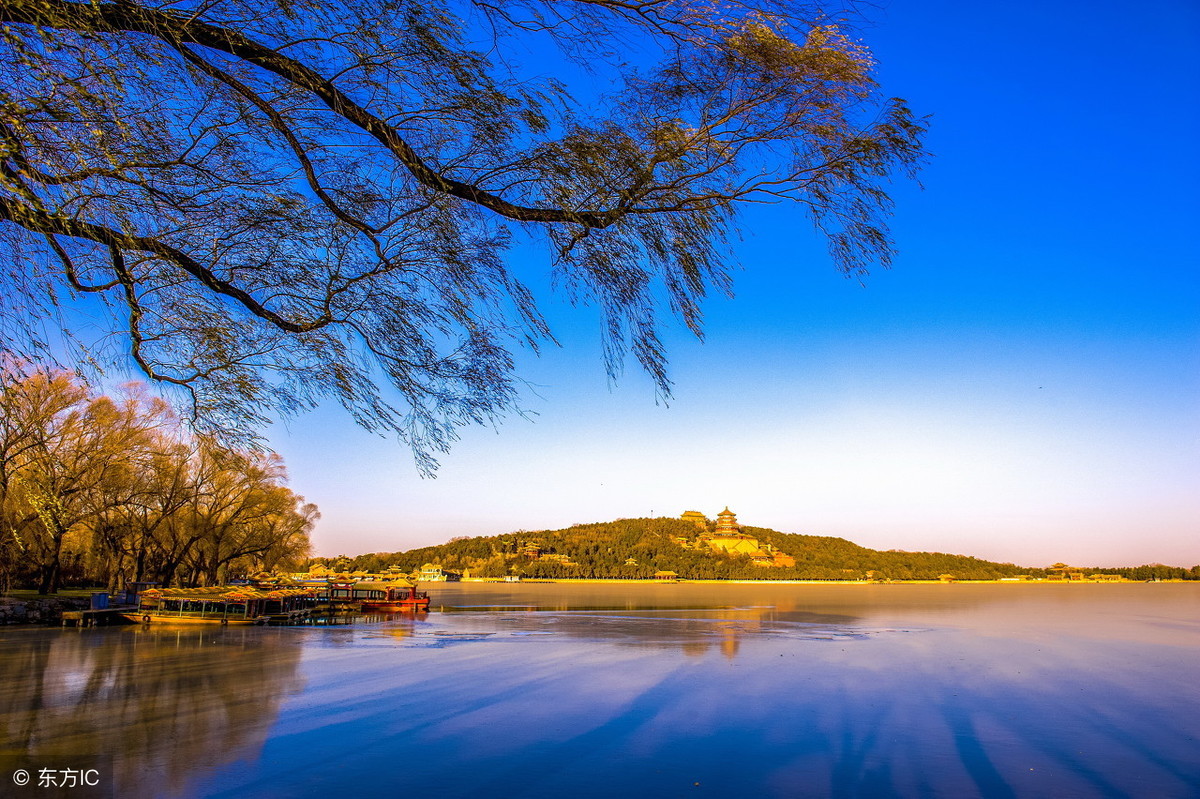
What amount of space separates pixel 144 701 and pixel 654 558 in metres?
138

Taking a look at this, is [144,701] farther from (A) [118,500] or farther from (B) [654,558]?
(B) [654,558]

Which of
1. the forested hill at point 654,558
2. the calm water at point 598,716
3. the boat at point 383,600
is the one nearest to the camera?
the calm water at point 598,716

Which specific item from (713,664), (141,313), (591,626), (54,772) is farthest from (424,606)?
(141,313)

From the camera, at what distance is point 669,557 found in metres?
148

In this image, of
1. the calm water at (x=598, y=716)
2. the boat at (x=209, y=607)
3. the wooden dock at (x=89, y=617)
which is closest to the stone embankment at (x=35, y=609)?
the wooden dock at (x=89, y=617)

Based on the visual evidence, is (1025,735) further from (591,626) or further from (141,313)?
(591,626)

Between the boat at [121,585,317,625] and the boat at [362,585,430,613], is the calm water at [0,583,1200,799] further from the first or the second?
the boat at [362,585,430,613]

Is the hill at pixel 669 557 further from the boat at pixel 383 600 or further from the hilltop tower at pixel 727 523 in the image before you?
the boat at pixel 383 600

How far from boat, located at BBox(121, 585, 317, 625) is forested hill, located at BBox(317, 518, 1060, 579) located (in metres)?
109

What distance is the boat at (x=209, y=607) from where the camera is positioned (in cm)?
2592

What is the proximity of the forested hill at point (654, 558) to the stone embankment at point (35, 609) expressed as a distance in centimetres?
10964

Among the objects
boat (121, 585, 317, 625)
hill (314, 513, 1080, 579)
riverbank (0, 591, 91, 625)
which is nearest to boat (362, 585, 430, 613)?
boat (121, 585, 317, 625)

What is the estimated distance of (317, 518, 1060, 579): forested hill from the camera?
139875mm

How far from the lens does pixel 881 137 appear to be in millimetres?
3752
